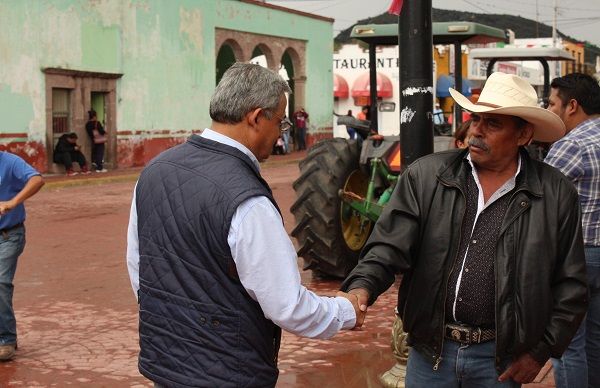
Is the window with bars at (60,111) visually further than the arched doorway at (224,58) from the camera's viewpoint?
No

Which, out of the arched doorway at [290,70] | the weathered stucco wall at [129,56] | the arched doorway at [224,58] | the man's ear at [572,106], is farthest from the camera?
the arched doorway at [290,70]

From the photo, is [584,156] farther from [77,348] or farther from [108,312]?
[108,312]

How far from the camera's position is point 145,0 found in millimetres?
28453

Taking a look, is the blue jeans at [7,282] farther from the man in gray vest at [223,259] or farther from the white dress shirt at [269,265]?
the white dress shirt at [269,265]

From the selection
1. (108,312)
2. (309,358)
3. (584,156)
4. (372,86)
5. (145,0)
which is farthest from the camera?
(145,0)

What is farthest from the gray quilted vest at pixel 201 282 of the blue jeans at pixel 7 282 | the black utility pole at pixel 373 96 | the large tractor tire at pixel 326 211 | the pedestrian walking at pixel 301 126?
the pedestrian walking at pixel 301 126

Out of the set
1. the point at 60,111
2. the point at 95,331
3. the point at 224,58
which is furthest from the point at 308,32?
the point at 95,331

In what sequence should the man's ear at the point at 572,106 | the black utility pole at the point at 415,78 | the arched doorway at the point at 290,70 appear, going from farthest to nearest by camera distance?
the arched doorway at the point at 290,70
the black utility pole at the point at 415,78
the man's ear at the point at 572,106

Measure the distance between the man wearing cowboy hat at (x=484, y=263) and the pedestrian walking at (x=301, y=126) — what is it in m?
33.3

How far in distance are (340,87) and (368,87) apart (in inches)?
120

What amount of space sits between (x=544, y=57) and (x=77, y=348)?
698 centimetres

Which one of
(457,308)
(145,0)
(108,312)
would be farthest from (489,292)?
(145,0)

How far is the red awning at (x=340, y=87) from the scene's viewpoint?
4634 centimetres

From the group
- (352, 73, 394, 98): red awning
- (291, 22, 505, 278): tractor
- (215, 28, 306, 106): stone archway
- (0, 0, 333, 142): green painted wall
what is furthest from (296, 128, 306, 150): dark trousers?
(291, 22, 505, 278): tractor
